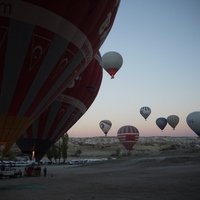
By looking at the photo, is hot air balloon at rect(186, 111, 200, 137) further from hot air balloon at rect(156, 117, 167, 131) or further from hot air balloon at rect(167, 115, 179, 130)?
hot air balloon at rect(156, 117, 167, 131)

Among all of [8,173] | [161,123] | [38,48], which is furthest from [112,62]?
[161,123]

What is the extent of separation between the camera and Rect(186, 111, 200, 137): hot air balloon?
51391 millimetres

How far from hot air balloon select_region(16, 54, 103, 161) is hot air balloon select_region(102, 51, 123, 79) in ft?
54.0

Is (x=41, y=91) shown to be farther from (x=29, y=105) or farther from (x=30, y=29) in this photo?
(x=30, y=29)

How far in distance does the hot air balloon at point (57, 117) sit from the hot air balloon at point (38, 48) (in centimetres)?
691

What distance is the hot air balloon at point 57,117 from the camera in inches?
805

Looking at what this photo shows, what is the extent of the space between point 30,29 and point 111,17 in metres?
5.59

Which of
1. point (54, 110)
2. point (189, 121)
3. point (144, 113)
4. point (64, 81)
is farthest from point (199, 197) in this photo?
point (144, 113)

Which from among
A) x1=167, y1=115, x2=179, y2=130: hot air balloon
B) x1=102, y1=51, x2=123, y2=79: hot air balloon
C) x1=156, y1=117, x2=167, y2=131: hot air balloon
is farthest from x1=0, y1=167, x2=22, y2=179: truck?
x1=156, y1=117, x2=167, y2=131: hot air balloon

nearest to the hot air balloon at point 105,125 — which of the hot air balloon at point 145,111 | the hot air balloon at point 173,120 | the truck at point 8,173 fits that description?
the hot air balloon at point 145,111

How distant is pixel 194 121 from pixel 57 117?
1534 inches

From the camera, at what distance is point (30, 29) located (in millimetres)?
10680

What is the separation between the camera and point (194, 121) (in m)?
52.0

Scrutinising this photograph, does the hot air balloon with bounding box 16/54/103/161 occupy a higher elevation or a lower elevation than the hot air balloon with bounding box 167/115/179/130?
lower
